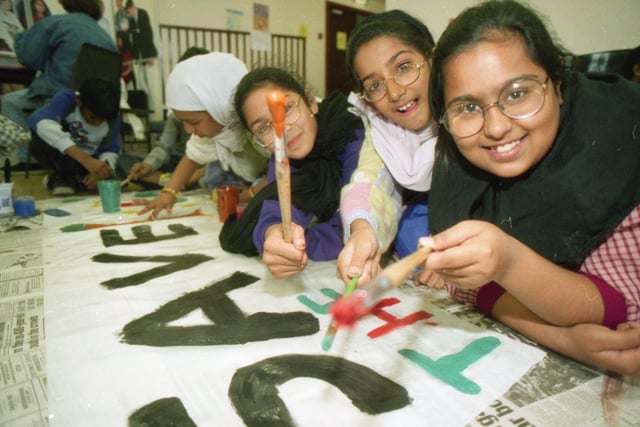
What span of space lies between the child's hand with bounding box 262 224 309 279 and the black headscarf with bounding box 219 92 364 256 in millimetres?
316

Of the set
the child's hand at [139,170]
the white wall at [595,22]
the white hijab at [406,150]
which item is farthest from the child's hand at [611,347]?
the child's hand at [139,170]

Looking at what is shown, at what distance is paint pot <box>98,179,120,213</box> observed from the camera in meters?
1.81

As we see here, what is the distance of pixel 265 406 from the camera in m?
0.60

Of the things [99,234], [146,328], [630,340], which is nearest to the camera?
[630,340]

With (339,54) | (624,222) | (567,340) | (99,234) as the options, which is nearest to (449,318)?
(567,340)

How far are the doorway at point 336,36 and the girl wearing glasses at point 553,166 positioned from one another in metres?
5.17

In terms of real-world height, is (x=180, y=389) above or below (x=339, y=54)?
below

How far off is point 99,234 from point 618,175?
5.07 ft

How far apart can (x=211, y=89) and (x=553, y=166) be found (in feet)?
3.81

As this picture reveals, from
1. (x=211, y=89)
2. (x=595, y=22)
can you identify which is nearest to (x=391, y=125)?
(x=211, y=89)

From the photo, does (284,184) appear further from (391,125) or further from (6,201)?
(6,201)

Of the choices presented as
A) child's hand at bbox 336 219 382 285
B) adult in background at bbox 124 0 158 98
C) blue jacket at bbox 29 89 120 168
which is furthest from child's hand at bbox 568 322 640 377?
adult in background at bbox 124 0 158 98

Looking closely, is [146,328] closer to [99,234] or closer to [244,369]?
[244,369]

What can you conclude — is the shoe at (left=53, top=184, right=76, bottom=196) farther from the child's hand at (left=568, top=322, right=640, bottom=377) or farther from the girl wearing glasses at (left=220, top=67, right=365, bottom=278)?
the child's hand at (left=568, top=322, right=640, bottom=377)
